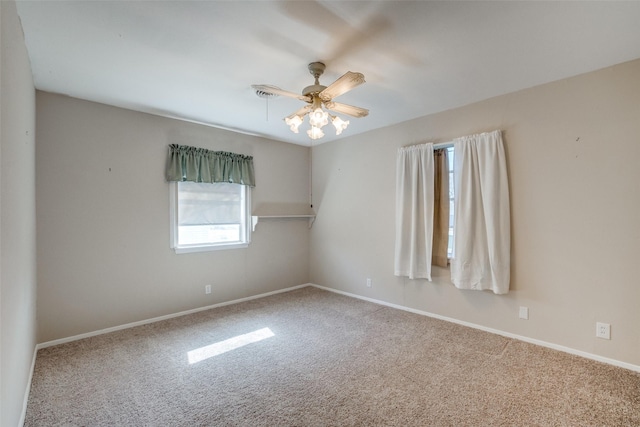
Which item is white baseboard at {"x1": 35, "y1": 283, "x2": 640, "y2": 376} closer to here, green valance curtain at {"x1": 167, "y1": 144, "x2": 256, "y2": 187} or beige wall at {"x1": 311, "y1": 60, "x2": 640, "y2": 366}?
beige wall at {"x1": 311, "y1": 60, "x2": 640, "y2": 366}

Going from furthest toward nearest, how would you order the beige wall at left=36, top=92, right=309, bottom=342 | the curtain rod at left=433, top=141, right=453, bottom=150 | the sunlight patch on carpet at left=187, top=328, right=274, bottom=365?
the curtain rod at left=433, top=141, right=453, bottom=150
the beige wall at left=36, top=92, right=309, bottom=342
the sunlight patch on carpet at left=187, top=328, right=274, bottom=365

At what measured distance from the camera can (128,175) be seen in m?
3.37

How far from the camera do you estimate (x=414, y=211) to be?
12.1 ft

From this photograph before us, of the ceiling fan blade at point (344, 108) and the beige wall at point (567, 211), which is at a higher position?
the ceiling fan blade at point (344, 108)

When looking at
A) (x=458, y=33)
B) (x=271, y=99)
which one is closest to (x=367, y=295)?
(x=271, y=99)

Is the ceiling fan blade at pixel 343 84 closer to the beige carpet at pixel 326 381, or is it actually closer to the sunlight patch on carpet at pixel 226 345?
the beige carpet at pixel 326 381

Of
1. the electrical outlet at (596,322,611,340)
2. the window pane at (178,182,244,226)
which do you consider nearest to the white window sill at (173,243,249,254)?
the window pane at (178,182,244,226)

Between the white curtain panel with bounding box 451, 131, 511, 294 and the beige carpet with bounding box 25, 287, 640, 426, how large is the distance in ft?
2.06

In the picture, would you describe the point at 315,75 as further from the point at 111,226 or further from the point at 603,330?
the point at 603,330

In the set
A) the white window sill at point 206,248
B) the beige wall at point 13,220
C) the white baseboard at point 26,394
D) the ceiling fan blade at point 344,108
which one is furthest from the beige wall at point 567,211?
the white baseboard at point 26,394

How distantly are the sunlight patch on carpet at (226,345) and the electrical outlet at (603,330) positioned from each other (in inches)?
119

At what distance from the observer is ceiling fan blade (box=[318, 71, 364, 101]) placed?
1984 mm

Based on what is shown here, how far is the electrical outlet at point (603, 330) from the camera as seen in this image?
2.50 m

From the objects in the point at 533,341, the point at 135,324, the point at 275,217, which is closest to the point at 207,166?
the point at 275,217
